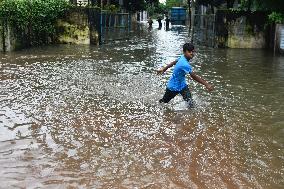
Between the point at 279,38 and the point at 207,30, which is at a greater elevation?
the point at 207,30

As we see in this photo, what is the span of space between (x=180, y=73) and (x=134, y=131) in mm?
1725

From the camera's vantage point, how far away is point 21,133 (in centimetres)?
666

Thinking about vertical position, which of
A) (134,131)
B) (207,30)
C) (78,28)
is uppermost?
(78,28)

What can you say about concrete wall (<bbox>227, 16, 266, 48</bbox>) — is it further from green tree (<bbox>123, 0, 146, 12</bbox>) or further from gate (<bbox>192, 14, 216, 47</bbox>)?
green tree (<bbox>123, 0, 146, 12</bbox>)

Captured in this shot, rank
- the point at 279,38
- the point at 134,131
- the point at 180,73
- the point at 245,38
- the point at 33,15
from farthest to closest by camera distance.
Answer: the point at 245,38
the point at 33,15
the point at 279,38
the point at 180,73
the point at 134,131

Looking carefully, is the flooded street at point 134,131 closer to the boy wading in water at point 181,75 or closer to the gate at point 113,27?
the boy wading in water at point 181,75

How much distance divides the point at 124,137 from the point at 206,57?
11251mm

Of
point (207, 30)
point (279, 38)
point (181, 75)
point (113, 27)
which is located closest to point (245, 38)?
point (279, 38)

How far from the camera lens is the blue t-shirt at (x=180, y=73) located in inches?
309

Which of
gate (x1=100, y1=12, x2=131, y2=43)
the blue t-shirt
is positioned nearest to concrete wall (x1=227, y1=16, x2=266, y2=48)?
gate (x1=100, y1=12, x2=131, y2=43)

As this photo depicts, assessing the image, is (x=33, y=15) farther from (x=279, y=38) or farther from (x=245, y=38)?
(x=279, y=38)

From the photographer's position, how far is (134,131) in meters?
6.97

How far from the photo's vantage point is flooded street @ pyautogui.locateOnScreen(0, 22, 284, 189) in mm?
5145

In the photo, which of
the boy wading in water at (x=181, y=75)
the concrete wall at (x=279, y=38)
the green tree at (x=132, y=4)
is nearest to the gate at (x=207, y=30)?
the concrete wall at (x=279, y=38)
